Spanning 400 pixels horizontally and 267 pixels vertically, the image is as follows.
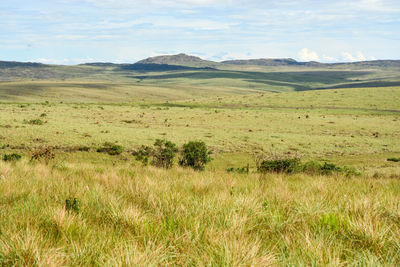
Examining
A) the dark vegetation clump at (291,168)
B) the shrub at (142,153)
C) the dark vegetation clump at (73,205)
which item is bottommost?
the shrub at (142,153)

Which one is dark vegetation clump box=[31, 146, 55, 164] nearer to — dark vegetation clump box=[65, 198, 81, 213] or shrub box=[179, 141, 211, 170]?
shrub box=[179, 141, 211, 170]

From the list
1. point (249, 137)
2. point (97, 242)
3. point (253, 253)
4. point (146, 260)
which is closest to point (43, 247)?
point (97, 242)

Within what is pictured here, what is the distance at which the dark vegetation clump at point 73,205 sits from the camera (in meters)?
4.63

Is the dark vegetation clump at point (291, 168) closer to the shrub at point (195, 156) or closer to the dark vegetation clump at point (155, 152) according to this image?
the shrub at point (195, 156)

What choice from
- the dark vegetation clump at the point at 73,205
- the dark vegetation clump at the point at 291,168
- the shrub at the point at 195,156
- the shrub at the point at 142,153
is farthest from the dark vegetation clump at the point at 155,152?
the dark vegetation clump at the point at 73,205

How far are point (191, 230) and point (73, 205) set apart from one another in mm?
1867

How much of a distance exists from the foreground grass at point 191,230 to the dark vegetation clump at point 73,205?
0.11 meters

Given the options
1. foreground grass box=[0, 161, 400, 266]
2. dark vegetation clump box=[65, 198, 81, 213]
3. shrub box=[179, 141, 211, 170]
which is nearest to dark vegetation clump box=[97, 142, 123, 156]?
shrub box=[179, 141, 211, 170]

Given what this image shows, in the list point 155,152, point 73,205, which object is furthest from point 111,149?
point 73,205

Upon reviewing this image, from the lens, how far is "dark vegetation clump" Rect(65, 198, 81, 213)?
182 inches

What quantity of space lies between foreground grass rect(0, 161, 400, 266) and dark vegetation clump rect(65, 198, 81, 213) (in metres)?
0.11

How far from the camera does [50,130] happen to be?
3947 cm

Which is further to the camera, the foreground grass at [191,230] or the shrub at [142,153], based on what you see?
the shrub at [142,153]

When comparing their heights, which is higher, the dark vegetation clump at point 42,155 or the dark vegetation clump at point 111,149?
the dark vegetation clump at point 42,155
